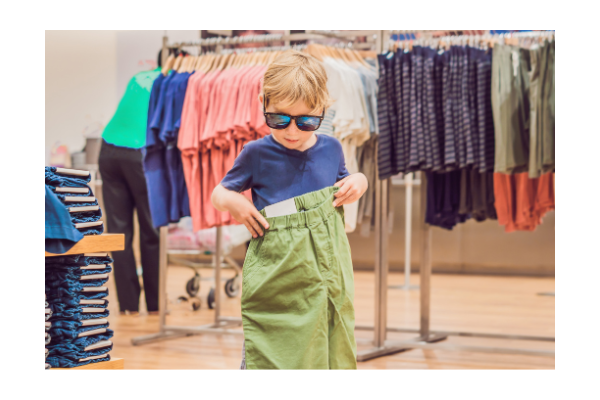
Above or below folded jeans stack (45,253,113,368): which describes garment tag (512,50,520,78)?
above

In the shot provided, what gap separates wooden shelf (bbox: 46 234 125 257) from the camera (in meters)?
2.14

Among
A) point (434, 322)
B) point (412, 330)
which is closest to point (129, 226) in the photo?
point (412, 330)

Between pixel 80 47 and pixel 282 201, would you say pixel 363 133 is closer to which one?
pixel 282 201

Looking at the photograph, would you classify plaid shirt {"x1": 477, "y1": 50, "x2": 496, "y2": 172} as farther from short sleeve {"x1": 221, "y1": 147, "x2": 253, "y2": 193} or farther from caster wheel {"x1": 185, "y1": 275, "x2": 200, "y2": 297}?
caster wheel {"x1": 185, "y1": 275, "x2": 200, "y2": 297}

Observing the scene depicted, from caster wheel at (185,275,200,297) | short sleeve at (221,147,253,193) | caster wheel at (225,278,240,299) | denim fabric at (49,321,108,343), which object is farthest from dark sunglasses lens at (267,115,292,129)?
caster wheel at (225,278,240,299)

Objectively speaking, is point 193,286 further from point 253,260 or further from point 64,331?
point 253,260

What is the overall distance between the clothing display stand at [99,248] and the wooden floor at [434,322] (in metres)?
1.01

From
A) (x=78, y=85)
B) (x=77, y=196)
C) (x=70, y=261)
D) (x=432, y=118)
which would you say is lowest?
(x=70, y=261)

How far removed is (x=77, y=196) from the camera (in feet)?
7.10

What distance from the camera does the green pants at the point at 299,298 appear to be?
5.33ft

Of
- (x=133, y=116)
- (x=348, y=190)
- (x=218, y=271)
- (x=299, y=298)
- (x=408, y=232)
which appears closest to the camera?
(x=299, y=298)

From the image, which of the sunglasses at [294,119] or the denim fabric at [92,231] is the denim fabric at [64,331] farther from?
the sunglasses at [294,119]

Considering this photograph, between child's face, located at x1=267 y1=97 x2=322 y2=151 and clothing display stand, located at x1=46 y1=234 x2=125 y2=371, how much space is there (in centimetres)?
82

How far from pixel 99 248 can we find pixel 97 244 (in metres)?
0.02
